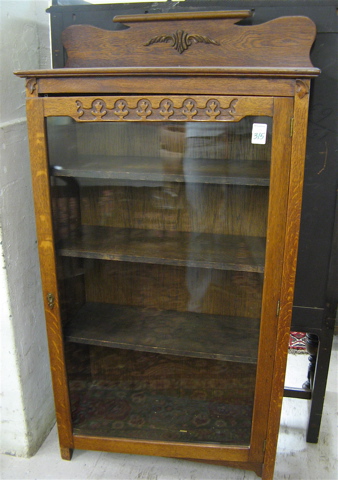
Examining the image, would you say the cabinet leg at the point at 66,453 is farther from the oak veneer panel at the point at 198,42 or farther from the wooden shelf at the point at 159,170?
the oak veneer panel at the point at 198,42

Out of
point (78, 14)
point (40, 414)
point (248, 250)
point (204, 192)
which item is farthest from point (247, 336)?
point (78, 14)

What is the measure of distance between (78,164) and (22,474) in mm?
930

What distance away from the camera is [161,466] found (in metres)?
1.40

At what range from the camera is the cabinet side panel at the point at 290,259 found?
0.98m

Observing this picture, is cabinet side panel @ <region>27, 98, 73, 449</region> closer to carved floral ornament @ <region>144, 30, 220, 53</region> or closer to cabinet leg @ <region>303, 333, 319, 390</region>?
carved floral ornament @ <region>144, 30, 220, 53</region>

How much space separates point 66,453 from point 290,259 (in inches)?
35.2

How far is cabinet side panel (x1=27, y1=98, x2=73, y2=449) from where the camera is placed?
1072mm

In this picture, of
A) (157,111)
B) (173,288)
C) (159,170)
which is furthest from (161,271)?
(157,111)

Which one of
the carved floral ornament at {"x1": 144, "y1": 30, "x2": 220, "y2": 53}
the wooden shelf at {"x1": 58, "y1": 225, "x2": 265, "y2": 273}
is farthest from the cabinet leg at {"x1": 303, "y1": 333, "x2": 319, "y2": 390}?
the carved floral ornament at {"x1": 144, "y1": 30, "x2": 220, "y2": 53}

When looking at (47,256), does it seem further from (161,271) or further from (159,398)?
(159,398)

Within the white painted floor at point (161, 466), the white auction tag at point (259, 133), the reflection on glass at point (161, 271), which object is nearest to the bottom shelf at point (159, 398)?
the reflection on glass at point (161, 271)

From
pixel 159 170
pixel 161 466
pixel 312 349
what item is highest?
pixel 159 170

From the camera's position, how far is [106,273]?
1.33 metres

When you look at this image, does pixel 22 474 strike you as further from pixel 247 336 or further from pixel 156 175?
pixel 156 175
